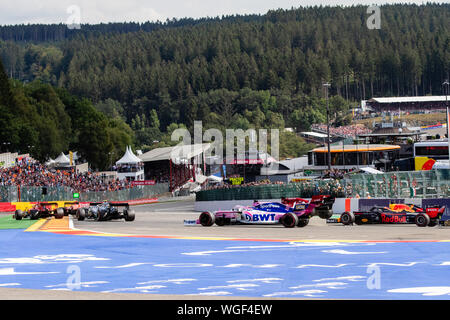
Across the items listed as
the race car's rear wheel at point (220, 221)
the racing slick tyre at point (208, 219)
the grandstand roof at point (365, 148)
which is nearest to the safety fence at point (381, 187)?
the race car's rear wheel at point (220, 221)

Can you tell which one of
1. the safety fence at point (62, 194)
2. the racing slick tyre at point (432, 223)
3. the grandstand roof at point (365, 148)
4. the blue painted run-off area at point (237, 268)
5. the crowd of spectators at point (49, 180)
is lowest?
the blue painted run-off area at point (237, 268)

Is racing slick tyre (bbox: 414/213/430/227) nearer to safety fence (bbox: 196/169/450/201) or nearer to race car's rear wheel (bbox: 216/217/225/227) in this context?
safety fence (bbox: 196/169/450/201)

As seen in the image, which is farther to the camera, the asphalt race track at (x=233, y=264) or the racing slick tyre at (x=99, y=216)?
the racing slick tyre at (x=99, y=216)

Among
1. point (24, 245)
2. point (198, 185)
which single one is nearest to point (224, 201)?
point (24, 245)

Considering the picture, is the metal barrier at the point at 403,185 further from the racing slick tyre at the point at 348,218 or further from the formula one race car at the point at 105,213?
the formula one race car at the point at 105,213

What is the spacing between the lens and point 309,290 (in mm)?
14445

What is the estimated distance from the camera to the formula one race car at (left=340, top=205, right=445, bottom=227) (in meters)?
30.1

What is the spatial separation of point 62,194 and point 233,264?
48.5 m

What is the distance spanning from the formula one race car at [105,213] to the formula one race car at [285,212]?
25.0ft

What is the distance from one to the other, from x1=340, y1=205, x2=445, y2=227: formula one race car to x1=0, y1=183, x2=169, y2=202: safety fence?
29.3m

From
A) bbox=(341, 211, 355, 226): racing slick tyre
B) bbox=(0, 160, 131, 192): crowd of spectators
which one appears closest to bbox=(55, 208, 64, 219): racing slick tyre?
bbox=(341, 211, 355, 226): racing slick tyre

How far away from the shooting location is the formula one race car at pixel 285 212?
3109cm

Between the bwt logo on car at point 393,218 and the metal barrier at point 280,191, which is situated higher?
the metal barrier at point 280,191
